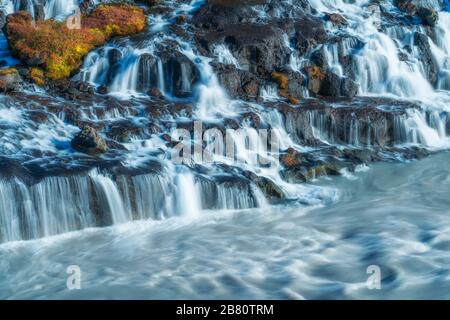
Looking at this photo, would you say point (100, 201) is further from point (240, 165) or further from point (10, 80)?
point (10, 80)

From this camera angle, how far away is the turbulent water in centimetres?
1289

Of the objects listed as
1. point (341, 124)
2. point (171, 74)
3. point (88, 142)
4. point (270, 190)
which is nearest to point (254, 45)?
point (171, 74)

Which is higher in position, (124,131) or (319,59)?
(319,59)

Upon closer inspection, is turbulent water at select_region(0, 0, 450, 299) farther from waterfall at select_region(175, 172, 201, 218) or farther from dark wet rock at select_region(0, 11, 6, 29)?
dark wet rock at select_region(0, 11, 6, 29)

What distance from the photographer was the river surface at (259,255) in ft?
39.7

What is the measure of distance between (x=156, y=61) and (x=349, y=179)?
6.78 metres

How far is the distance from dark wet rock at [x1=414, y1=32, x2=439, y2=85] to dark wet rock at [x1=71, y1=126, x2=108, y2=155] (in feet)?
39.7

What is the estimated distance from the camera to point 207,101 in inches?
784

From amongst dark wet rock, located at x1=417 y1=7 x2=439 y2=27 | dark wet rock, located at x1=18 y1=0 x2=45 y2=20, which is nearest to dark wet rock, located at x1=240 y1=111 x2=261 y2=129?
dark wet rock, located at x1=18 y1=0 x2=45 y2=20

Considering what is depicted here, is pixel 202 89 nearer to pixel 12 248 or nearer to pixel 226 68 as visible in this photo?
pixel 226 68

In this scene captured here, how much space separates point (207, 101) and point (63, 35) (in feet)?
17.3

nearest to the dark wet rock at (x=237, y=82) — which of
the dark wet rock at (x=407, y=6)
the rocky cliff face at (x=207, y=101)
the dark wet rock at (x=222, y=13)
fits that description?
the rocky cliff face at (x=207, y=101)

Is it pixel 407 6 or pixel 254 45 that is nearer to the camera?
pixel 254 45
